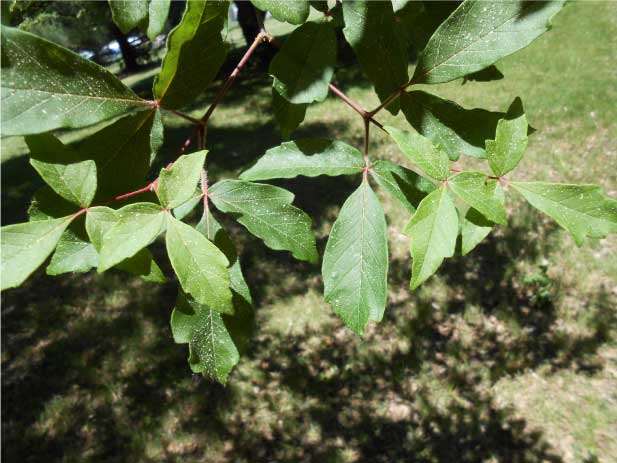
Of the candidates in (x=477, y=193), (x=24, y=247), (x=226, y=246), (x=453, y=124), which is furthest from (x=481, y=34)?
(x=24, y=247)

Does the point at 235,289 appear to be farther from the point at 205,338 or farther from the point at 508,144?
the point at 508,144

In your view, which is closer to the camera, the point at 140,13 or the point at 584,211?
the point at 584,211

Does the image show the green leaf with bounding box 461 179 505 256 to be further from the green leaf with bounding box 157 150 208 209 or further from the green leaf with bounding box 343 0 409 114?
the green leaf with bounding box 157 150 208 209

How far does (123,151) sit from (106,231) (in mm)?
209

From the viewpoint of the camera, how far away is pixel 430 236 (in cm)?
80

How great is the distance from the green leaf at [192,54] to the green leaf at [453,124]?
418mm

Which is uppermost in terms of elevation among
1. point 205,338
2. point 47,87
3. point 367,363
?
point 47,87

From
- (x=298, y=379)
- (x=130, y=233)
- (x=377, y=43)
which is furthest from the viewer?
(x=298, y=379)

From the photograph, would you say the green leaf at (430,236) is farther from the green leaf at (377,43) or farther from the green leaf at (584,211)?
the green leaf at (377,43)

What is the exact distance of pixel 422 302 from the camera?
4.77 meters

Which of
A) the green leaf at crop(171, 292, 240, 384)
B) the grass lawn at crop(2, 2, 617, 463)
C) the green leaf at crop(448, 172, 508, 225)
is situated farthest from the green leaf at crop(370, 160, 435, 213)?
the grass lawn at crop(2, 2, 617, 463)

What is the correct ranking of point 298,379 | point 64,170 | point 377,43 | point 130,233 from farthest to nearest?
point 298,379 → point 377,43 → point 64,170 → point 130,233

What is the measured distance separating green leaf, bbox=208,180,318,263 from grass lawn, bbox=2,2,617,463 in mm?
3174

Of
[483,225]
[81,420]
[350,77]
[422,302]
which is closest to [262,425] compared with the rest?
A: [81,420]
